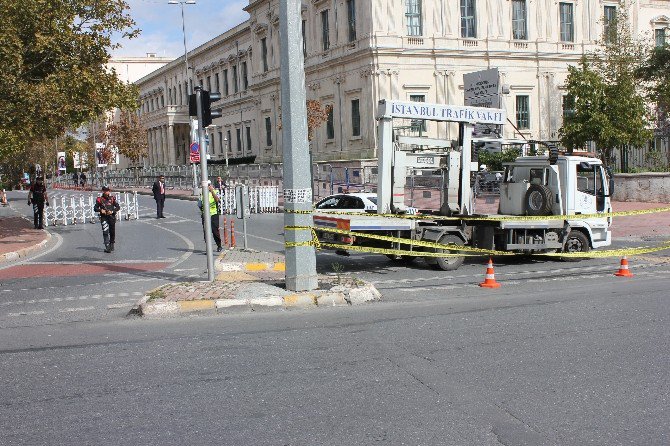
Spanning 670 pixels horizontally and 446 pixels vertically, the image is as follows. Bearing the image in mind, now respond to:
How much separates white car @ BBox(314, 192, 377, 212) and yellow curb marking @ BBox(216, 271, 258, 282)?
4.91m

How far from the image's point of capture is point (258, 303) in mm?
10031

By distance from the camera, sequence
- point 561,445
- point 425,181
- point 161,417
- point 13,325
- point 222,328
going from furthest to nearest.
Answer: point 425,181, point 13,325, point 222,328, point 161,417, point 561,445

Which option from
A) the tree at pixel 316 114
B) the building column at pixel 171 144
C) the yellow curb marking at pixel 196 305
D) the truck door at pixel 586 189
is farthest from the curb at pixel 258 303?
the building column at pixel 171 144

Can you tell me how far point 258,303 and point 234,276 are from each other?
10.3 feet

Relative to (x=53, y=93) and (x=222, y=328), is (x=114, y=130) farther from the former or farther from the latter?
(x=222, y=328)

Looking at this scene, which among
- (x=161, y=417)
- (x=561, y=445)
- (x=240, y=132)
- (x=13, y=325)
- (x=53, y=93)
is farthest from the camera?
(x=240, y=132)

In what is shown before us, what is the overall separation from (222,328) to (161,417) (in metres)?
3.27

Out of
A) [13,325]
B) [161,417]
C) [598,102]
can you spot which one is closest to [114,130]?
[598,102]

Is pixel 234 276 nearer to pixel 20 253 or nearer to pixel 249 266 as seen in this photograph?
pixel 249 266

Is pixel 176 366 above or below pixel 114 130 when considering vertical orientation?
below

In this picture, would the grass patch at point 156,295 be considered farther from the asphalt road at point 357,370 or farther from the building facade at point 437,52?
the building facade at point 437,52

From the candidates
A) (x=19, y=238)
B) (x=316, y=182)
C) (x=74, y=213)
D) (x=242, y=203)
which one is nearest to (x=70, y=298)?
(x=242, y=203)

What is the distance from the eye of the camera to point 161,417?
5371 millimetres

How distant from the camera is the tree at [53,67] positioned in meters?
19.1
